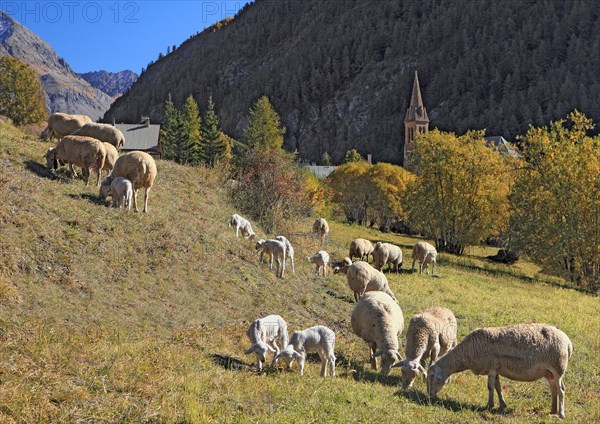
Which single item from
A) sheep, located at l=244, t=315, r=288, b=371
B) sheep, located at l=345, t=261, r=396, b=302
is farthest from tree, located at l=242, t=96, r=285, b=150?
sheep, located at l=244, t=315, r=288, b=371

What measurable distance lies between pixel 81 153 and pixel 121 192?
3415 mm

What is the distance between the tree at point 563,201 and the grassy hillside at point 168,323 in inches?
565

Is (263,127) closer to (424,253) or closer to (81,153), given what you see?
(424,253)

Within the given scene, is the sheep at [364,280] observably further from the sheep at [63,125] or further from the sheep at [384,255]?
the sheep at [63,125]

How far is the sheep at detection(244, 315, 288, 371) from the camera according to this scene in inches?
415

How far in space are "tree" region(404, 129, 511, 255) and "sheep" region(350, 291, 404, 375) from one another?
3536 cm

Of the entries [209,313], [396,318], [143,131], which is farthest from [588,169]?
[143,131]

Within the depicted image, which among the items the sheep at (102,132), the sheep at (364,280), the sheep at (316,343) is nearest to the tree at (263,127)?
the sheep at (102,132)

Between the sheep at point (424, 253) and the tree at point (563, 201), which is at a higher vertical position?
the tree at point (563, 201)

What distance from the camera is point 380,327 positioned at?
12.8 m

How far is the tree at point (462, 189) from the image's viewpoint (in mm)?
47000

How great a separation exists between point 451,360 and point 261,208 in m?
19.2

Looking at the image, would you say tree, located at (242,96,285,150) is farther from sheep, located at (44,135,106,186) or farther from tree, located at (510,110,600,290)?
sheep, located at (44,135,106,186)

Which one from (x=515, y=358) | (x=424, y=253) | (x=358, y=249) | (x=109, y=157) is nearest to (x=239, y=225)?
(x=109, y=157)
